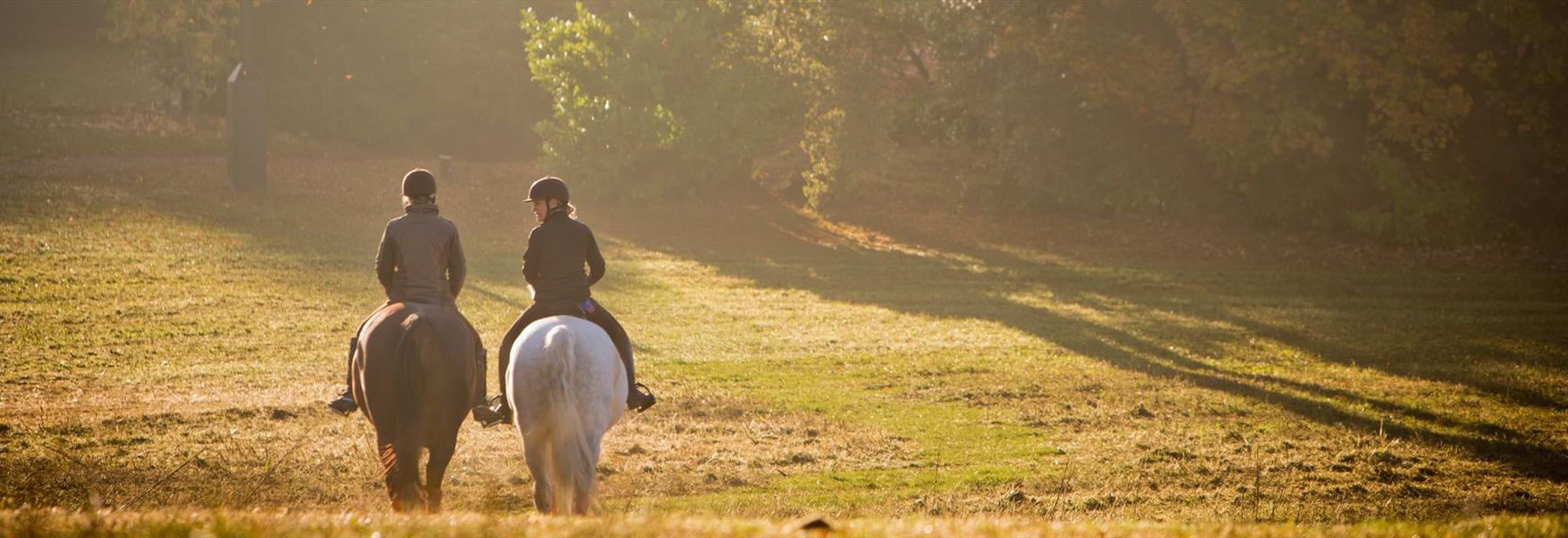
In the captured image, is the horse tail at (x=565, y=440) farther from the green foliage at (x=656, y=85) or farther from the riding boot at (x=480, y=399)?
the green foliage at (x=656, y=85)

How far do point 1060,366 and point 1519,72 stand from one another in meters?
19.0

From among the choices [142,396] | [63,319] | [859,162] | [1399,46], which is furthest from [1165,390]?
[859,162]

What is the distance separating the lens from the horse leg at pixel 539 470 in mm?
8141

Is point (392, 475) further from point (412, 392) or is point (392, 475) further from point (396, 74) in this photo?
point (396, 74)

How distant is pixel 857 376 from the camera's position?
16.2 meters

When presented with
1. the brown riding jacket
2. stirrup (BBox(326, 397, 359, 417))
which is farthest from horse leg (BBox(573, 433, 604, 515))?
stirrup (BBox(326, 397, 359, 417))

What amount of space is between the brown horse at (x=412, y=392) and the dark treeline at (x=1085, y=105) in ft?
78.7

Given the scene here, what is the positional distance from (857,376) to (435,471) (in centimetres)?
831

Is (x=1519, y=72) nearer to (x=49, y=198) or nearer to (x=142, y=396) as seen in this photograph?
(x=142, y=396)

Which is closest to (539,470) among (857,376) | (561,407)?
(561,407)

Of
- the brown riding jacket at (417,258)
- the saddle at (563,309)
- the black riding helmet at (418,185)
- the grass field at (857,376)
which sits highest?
the black riding helmet at (418,185)

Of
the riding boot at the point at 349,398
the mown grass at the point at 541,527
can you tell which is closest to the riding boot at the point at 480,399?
the riding boot at the point at 349,398

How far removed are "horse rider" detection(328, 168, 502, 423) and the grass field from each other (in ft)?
2.95

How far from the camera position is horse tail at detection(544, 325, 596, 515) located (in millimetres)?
7996
